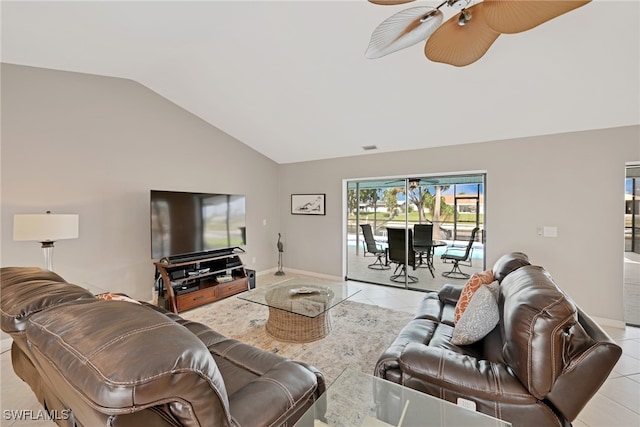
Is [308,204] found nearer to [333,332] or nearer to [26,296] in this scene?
[333,332]

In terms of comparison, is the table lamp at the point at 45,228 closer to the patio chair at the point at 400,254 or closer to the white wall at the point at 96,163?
the white wall at the point at 96,163

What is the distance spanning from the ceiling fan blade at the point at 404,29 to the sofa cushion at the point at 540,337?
5.16 ft

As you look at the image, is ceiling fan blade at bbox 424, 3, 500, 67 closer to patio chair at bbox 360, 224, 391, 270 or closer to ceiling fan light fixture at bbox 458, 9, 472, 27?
ceiling fan light fixture at bbox 458, 9, 472, 27

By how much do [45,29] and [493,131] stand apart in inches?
198

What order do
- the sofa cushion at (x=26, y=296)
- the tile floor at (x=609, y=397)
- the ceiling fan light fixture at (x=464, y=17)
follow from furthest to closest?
the tile floor at (x=609, y=397) → the ceiling fan light fixture at (x=464, y=17) → the sofa cushion at (x=26, y=296)

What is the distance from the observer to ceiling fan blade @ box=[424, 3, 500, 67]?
5.02 ft

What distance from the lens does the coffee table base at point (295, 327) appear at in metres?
2.78

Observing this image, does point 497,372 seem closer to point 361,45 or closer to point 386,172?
point 361,45

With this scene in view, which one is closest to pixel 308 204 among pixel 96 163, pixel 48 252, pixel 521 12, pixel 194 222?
pixel 194 222

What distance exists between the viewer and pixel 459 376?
4.43 ft

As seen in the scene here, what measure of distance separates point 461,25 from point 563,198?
3139mm

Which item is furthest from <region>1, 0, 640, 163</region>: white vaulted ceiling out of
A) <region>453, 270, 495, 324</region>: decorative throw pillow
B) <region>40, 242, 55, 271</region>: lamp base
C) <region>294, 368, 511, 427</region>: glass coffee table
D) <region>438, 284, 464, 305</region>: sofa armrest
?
<region>294, 368, 511, 427</region>: glass coffee table

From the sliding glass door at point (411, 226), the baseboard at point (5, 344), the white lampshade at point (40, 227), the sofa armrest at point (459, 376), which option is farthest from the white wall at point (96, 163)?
the sofa armrest at point (459, 376)

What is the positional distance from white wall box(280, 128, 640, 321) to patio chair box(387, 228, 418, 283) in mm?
1174
